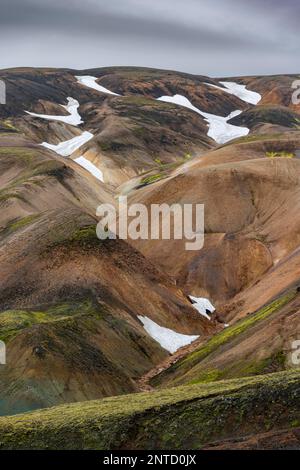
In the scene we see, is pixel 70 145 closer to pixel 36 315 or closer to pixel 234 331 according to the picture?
pixel 36 315

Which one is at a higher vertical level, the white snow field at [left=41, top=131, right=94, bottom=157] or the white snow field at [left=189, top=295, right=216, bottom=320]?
the white snow field at [left=41, top=131, right=94, bottom=157]

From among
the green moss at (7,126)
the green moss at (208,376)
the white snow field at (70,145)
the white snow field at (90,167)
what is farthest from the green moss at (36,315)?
the white snow field at (70,145)

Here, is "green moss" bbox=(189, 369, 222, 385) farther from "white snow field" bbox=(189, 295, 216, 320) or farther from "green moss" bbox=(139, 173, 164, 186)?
"green moss" bbox=(139, 173, 164, 186)

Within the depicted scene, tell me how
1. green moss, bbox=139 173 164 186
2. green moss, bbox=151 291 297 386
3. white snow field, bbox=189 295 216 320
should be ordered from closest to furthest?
green moss, bbox=151 291 297 386 < white snow field, bbox=189 295 216 320 < green moss, bbox=139 173 164 186

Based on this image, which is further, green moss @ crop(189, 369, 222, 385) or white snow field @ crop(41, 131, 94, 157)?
white snow field @ crop(41, 131, 94, 157)

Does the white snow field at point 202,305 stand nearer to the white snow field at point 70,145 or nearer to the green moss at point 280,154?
the green moss at point 280,154

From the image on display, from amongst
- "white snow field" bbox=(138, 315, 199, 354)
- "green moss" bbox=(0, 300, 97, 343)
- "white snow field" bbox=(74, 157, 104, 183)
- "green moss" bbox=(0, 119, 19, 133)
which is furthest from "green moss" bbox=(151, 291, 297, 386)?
"green moss" bbox=(0, 119, 19, 133)

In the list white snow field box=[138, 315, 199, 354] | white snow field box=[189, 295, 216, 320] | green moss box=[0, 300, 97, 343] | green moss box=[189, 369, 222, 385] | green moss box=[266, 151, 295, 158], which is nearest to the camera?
green moss box=[189, 369, 222, 385]

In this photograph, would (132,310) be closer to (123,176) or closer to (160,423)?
(160,423)
